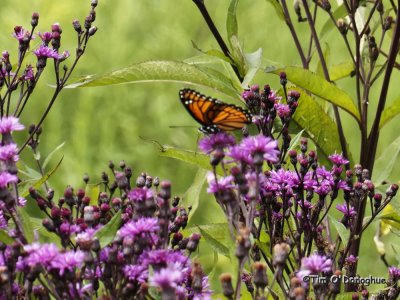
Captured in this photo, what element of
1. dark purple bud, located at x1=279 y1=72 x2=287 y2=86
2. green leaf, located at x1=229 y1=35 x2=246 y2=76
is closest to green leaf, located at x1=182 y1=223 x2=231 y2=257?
dark purple bud, located at x1=279 y1=72 x2=287 y2=86

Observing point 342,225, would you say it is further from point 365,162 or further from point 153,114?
point 153,114

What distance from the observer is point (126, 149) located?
5.56 m

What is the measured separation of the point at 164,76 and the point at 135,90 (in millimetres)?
4281

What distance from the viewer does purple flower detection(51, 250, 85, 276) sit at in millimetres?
1152

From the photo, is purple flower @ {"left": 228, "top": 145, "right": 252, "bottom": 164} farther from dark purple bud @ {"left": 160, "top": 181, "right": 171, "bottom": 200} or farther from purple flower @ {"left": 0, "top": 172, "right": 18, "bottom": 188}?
purple flower @ {"left": 0, "top": 172, "right": 18, "bottom": 188}

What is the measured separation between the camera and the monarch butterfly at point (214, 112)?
1.61 m

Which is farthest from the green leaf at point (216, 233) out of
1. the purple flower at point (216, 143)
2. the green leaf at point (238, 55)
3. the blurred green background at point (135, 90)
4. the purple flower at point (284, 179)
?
the blurred green background at point (135, 90)

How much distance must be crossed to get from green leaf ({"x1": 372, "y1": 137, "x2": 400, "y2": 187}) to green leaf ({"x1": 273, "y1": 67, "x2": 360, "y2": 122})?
8.0 inches

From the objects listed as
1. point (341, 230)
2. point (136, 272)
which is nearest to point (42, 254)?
point (136, 272)

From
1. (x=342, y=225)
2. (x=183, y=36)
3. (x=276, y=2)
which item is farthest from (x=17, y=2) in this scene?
(x=342, y=225)

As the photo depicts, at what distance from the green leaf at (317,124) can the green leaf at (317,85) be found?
3 cm

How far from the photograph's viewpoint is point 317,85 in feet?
6.20

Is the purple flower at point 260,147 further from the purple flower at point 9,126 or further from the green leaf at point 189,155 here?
the green leaf at point 189,155

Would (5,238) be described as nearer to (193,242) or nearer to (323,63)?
(193,242)
